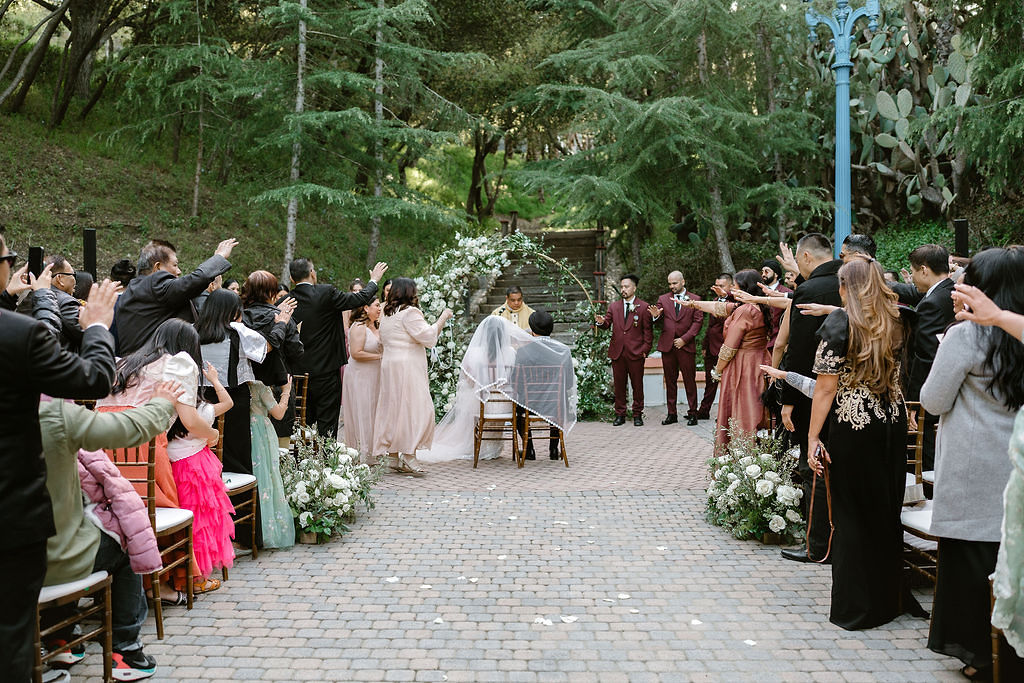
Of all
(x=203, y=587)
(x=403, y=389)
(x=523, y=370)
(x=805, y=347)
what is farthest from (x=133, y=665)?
(x=523, y=370)

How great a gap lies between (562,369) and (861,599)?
16.5 feet

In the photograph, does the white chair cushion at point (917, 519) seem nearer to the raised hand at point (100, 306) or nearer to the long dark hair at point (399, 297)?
the raised hand at point (100, 306)

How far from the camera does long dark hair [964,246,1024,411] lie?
3.58 metres

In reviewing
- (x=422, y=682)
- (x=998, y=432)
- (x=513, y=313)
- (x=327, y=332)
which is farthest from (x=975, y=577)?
(x=513, y=313)

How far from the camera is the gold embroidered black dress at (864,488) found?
452 cm

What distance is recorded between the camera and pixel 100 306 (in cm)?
334

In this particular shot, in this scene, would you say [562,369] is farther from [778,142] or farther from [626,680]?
[778,142]

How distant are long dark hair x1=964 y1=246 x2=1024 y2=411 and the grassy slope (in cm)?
1453

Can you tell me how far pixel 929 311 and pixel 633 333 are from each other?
656 centimetres

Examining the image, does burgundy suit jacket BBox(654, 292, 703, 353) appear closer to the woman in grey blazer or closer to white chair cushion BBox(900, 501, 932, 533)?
white chair cushion BBox(900, 501, 932, 533)

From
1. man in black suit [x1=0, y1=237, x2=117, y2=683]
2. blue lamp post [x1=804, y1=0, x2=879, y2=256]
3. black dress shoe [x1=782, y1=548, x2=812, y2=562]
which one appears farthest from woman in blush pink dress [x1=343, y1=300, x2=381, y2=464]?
man in black suit [x1=0, y1=237, x2=117, y2=683]

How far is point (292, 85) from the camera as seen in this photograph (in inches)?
632

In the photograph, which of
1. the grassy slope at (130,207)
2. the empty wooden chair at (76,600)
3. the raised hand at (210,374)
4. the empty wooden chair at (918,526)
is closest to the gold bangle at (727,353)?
the empty wooden chair at (918,526)

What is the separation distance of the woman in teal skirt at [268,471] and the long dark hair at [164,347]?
129cm
